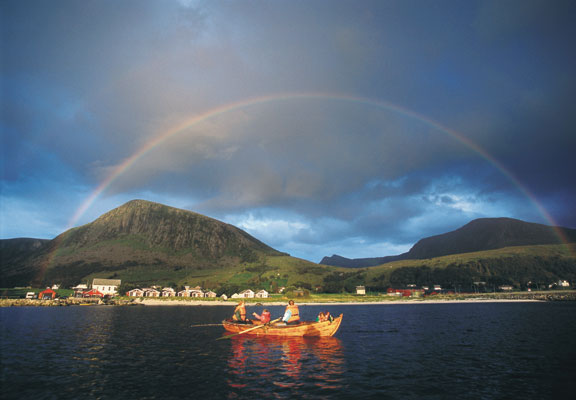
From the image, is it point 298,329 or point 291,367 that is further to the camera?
point 298,329

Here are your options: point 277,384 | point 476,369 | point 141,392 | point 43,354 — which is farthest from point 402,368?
point 43,354

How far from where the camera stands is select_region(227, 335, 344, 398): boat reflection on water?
2369 centimetres

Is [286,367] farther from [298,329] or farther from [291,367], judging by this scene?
[298,329]

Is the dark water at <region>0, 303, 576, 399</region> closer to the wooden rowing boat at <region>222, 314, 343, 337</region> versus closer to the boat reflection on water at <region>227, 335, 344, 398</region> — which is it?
the boat reflection on water at <region>227, 335, 344, 398</region>

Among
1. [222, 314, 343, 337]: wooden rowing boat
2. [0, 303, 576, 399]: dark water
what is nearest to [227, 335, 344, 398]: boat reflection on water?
[0, 303, 576, 399]: dark water

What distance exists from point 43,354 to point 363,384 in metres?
35.4

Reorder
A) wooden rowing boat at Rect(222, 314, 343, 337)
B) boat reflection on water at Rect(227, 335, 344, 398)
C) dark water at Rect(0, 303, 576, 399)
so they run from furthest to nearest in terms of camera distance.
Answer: wooden rowing boat at Rect(222, 314, 343, 337) < boat reflection on water at Rect(227, 335, 344, 398) < dark water at Rect(0, 303, 576, 399)

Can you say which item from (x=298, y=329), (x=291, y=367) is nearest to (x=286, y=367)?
(x=291, y=367)

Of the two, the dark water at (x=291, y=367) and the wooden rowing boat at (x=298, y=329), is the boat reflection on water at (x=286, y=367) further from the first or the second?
the wooden rowing boat at (x=298, y=329)

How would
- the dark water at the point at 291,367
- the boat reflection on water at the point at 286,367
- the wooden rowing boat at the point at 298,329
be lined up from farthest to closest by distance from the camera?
the wooden rowing boat at the point at 298,329 → the boat reflection on water at the point at 286,367 → the dark water at the point at 291,367

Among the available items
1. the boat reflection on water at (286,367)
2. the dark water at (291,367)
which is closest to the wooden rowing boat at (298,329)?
the boat reflection on water at (286,367)

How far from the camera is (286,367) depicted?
99.3 ft

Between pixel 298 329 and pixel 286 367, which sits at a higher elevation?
A: pixel 298 329

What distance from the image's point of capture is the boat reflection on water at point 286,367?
2369 centimetres
